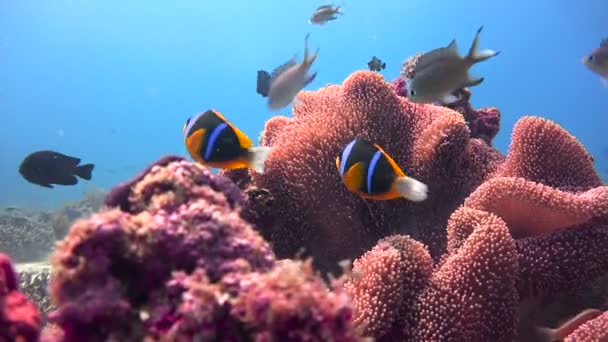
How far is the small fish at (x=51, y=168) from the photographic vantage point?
5453 millimetres

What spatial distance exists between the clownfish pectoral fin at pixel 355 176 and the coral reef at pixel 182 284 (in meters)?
1.25

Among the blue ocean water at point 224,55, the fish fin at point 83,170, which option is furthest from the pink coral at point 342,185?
the blue ocean water at point 224,55

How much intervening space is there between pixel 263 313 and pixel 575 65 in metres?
108

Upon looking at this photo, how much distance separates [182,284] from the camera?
1275mm

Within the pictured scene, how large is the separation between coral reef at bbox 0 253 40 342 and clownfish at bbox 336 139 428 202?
173 cm

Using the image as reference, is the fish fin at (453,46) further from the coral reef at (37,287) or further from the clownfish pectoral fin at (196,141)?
the coral reef at (37,287)

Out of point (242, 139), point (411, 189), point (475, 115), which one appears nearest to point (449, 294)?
point (411, 189)

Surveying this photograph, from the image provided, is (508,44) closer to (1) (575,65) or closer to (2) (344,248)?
(1) (575,65)

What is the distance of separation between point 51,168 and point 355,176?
4.43 m

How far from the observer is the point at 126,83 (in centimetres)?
12688

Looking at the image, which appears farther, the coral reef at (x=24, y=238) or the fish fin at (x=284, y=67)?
the coral reef at (x=24, y=238)

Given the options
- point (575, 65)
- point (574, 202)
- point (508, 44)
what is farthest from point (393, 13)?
point (574, 202)

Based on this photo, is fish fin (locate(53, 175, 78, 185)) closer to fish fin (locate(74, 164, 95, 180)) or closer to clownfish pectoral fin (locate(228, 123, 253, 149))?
fish fin (locate(74, 164, 95, 180))

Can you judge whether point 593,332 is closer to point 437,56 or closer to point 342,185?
point 342,185
